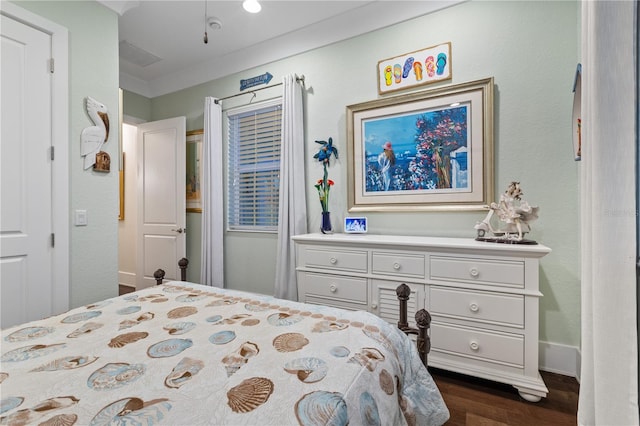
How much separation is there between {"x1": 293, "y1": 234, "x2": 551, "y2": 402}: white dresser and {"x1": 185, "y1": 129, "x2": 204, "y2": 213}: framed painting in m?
2.20

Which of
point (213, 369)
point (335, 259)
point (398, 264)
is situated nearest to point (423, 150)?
point (398, 264)

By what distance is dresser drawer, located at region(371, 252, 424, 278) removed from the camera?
1994 millimetres

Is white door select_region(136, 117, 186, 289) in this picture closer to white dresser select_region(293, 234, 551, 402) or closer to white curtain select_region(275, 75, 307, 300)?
white curtain select_region(275, 75, 307, 300)

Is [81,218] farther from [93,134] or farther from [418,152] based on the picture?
[418,152]

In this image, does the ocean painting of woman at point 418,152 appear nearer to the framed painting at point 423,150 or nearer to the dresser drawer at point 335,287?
the framed painting at point 423,150

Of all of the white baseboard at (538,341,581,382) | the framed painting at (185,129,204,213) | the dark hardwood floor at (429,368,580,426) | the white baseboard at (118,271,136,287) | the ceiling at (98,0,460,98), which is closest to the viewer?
the dark hardwood floor at (429,368,580,426)

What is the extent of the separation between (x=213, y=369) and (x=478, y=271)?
Answer: 5.33 ft

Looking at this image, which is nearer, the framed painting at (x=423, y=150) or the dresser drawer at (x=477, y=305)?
the dresser drawer at (x=477, y=305)

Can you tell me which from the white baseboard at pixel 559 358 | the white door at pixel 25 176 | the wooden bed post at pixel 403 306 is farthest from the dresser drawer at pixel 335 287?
the white door at pixel 25 176

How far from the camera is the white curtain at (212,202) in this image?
131 inches

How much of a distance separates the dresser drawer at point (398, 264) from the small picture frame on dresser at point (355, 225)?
0.43 metres

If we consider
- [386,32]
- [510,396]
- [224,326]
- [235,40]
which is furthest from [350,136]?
[510,396]

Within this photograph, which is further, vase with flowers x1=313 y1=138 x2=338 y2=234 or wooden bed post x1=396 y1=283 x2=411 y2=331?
vase with flowers x1=313 y1=138 x2=338 y2=234

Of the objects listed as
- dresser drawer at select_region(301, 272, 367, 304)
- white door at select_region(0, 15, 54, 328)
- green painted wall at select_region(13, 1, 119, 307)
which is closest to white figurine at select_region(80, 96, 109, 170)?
green painted wall at select_region(13, 1, 119, 307)
